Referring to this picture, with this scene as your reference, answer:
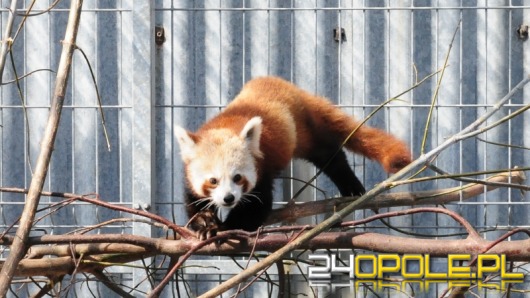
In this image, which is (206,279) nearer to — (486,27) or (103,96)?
(103,96)

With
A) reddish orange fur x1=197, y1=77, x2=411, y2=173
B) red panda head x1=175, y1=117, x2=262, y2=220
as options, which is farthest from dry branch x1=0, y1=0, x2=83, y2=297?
reddish orange fur x1=197, y1=77, x2=411, y2=173

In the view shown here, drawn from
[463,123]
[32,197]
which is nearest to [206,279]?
[463,123]

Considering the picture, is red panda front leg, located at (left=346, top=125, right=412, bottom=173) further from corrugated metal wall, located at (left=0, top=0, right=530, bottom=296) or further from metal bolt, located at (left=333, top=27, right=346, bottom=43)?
metal bolt, located at (left=333, top=27, right=346, bottom=43)

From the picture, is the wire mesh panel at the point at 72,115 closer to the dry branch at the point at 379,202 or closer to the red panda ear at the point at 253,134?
the red panda ear at the point at 253,134

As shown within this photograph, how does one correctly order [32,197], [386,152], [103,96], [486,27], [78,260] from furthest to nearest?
[103,96], [486,27], [386,152], [78,260], [32,197]

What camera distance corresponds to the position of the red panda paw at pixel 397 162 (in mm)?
3402

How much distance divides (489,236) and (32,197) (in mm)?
2330

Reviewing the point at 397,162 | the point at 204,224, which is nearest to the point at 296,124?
the point at 397,162

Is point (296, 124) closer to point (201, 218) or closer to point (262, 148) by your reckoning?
point (262, 148)

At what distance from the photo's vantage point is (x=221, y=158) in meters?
3.19

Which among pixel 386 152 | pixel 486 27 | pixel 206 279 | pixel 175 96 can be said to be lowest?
pixel 206 279

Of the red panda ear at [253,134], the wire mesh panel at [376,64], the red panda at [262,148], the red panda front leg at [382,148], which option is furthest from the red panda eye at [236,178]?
the wire mesh panel at [376,64]

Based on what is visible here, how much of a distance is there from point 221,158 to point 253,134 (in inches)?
5.6

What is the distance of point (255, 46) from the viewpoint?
398 cm
